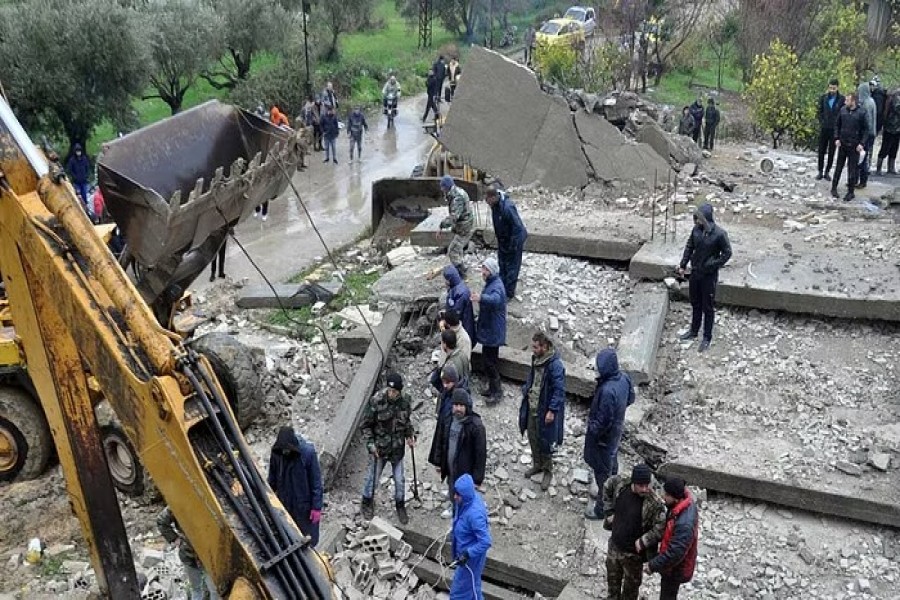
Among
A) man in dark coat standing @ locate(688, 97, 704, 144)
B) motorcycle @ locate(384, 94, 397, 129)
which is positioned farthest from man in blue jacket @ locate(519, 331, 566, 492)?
motorcycle @ locate(384, 94, 397, 129)

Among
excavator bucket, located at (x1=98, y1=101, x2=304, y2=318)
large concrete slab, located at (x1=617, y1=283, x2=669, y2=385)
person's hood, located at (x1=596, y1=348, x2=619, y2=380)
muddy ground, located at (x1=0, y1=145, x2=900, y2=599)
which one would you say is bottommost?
muddy ground, located at (x1=0, y1=145, x2=900, y2=599)

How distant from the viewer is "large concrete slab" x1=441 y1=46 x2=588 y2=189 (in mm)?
15055

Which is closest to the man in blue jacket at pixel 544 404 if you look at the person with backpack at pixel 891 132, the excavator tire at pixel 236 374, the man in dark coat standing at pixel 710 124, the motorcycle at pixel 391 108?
the excavator tire at pixel 236 374

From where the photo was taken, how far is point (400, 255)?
12.7m

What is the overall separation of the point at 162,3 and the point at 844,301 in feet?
63.4

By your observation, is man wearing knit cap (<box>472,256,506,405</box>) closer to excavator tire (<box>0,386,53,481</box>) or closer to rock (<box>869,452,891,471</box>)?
rock (<box>869,452,891,471</box>)

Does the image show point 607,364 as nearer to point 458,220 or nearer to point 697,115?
point 458,220

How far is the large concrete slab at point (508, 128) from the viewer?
15.1 m

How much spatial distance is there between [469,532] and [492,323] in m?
3.05

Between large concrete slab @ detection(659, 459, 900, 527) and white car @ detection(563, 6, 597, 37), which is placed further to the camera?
white car @ detection(563, 6, 597, 37)

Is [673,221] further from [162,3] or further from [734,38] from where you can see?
[734,38]

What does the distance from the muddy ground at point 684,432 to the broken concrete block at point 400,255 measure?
1215 mm

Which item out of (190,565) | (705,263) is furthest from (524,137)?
(190,565)

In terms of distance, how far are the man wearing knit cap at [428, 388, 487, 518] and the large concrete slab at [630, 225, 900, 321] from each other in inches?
175
